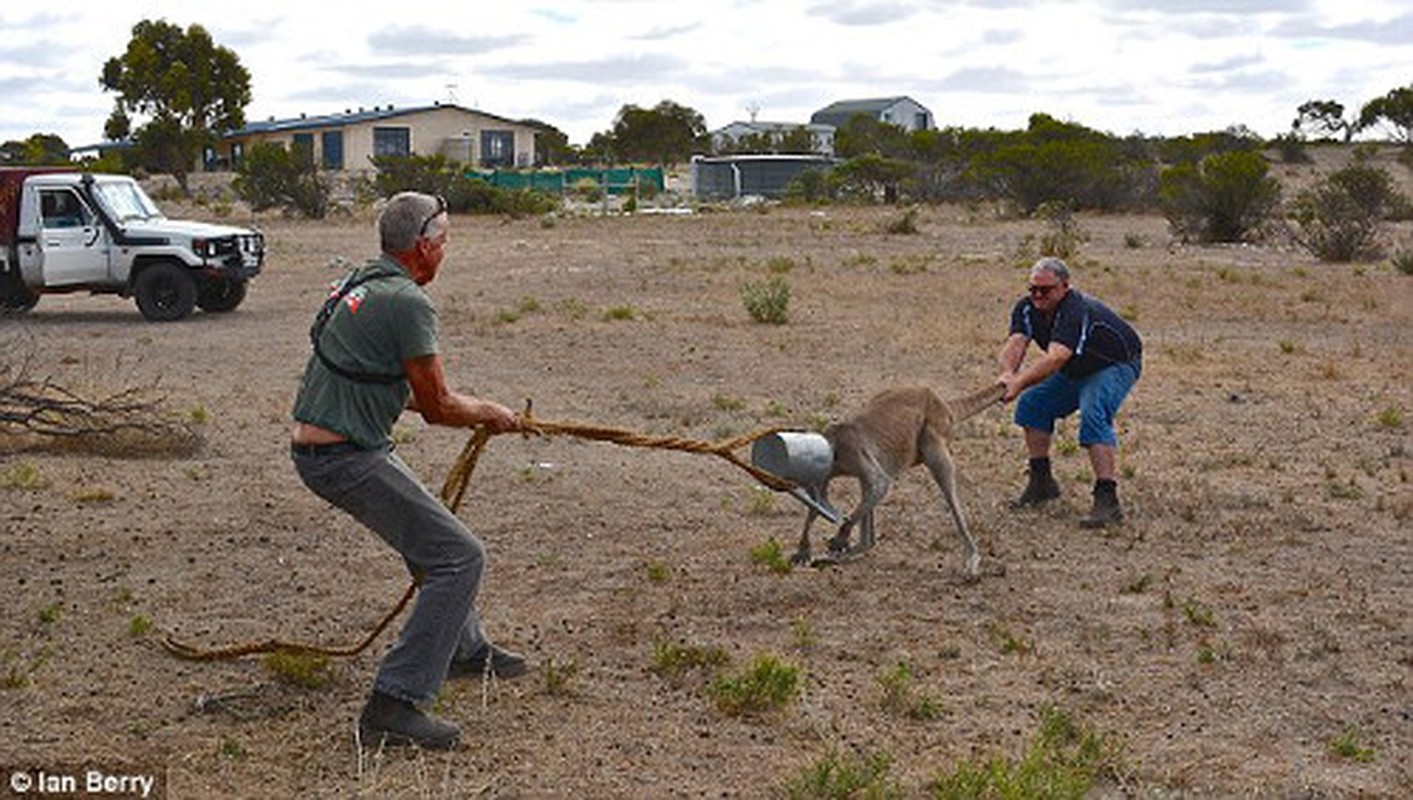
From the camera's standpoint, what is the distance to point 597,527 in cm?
1029

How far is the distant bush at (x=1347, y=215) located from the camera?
3114 cm

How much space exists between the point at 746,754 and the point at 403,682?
1.20 m

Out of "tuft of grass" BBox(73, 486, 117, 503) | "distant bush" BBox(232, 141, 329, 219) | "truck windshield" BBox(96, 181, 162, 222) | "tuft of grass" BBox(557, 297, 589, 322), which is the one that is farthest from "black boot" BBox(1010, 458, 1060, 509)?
"distant bush" BBox(232, 141, 329, 219)

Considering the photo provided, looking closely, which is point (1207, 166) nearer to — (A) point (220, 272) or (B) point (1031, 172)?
(B) point (1031, 172)

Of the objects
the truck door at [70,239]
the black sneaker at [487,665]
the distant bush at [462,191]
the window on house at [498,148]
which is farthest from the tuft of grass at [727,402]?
the window on house at [498,148]

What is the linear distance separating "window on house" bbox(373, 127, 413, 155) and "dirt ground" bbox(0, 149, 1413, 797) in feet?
217

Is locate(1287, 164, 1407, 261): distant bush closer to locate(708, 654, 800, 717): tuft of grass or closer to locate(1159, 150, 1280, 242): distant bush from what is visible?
locate(1159, 150, 1280, 242): distant bush

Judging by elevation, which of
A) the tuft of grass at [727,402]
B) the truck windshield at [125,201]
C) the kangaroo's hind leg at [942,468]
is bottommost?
the tuft of grass at [727,402]

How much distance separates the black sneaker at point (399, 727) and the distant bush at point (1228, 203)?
3218cm

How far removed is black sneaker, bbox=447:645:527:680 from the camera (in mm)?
7250

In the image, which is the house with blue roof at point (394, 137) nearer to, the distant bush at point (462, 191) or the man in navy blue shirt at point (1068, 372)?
the distant bush at point (462, 191)

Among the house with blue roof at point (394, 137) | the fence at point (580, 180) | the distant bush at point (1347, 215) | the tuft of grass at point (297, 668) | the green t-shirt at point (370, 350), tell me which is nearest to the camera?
the green t-shirt at point (370, 350)

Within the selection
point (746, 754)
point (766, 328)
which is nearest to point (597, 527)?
point (746, 754)

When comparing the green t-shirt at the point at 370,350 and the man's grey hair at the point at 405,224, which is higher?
the man's grey hair at the point at 405,224
